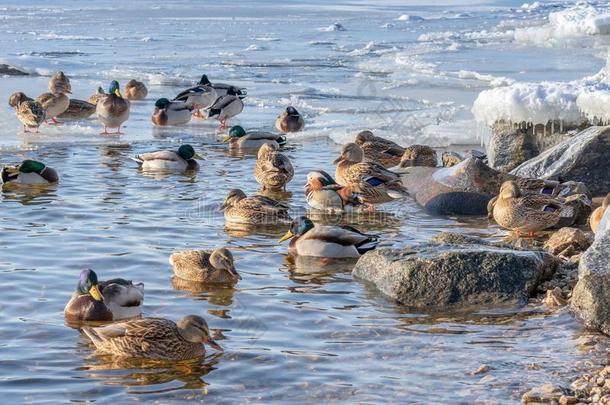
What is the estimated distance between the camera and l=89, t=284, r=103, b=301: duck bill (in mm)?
7625

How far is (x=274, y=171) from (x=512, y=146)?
Answer: 8.46 ft

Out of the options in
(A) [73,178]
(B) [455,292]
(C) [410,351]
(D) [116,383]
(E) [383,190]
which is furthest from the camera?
(A) [73,178]

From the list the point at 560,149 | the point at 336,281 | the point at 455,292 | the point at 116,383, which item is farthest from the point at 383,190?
the point at 116,383

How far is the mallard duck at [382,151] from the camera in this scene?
44.7 ft

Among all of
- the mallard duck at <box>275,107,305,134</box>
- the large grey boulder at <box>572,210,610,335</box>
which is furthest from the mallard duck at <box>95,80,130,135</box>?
the large grey boulder at <box>572,210,610,335</box>

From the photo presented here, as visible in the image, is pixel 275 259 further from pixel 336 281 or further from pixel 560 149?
pixel 560 149

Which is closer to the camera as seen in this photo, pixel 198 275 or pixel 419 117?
pixel 198 275

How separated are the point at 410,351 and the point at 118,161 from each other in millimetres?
7408

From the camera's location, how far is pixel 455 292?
7.86 meters

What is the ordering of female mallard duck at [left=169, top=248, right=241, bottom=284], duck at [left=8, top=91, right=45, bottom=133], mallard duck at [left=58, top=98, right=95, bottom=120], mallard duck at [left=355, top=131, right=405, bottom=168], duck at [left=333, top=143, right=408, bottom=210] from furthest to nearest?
1. mallard duck at [left=58, top=98, right=95, bottom=120]
2. duck at [left=8, top=91, right=45, bottom=133]
3. mallard duck at [left=355, top=131, right=405, bottom=168]
4. duck at [left=333, top=143, right=408, bottom=210]
5. female mallard duck at [left=169, top=248, right=241, bottom=284]

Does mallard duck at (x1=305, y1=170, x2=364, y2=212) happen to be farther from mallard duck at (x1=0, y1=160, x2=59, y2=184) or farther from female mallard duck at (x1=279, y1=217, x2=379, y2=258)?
mallard duck at (x1=0, y1=160, x2=59, y2=184)

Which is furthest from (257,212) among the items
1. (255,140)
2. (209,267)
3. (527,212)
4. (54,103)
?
(54,103)

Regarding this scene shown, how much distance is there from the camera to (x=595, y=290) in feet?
23.5

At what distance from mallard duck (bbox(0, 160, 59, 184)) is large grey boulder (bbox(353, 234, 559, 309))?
4972 millimetres
